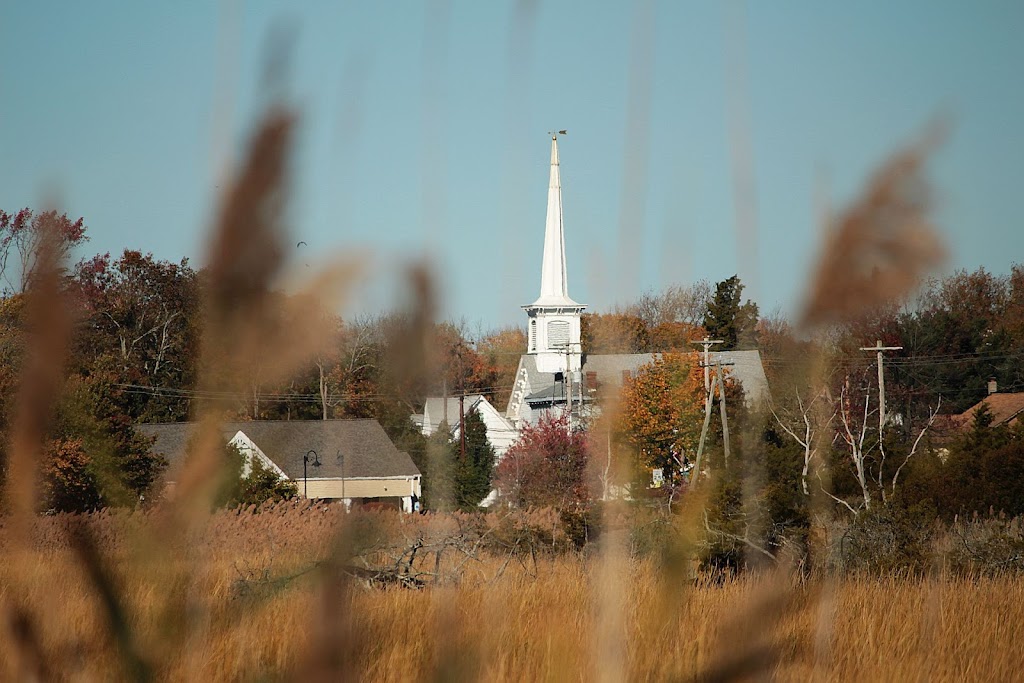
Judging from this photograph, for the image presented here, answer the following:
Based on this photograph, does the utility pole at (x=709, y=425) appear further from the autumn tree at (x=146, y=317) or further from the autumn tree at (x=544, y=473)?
the autumn tree at (x=544, y=473)

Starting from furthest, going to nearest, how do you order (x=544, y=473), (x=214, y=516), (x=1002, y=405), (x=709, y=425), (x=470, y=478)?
1. (x=1002, y=405)
2. (x=544, y=473)
3. (x=470, y=478)
4. (x=709, y=425)
5. (x=214, y=516)

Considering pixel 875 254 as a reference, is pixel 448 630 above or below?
below

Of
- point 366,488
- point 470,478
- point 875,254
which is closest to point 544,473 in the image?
point 470,478

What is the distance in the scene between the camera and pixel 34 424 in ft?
2.18

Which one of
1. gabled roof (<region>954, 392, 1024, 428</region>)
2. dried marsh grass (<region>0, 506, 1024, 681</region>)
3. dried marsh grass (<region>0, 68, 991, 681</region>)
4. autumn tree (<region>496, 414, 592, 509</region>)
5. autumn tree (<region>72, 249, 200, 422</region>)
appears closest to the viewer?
dried marsh grass (<region>0, 68, 991, 681</region>)

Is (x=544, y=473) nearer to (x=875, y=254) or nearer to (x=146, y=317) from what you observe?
(x=146, y=317)

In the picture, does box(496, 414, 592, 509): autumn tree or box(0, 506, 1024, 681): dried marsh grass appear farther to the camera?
box(496, 414, 592, 509): autumn tree

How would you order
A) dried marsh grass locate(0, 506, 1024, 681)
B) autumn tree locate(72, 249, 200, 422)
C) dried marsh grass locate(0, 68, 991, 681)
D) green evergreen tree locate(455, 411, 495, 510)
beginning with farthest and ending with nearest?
green evergreen tree locate(455, 411, 495, 510)
dried marsh grass locate(0, 506, 1024, 681)
autumn tree locate(72, 249, 200, 422)
dried marsh grass locate(0, 68, 991, 681)

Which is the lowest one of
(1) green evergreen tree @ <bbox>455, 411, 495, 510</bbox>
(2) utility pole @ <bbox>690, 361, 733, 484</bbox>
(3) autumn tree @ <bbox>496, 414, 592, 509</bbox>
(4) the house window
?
(3) autumn tree @ <bbox>496, 414, 592, 509</bbox>

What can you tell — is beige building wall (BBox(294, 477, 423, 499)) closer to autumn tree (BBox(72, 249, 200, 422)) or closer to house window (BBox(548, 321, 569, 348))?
autumn tree (BBox(72, 249, 200, 422))

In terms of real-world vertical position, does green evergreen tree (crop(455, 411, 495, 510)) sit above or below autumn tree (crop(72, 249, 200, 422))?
below

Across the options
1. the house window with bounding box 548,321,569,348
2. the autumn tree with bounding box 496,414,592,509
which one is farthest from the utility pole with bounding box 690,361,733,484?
the house window with bounding box 548,321,569,348

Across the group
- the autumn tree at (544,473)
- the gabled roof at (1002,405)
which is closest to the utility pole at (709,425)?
the autumn tree at (544,473)

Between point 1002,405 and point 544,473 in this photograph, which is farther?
point 1002,405
